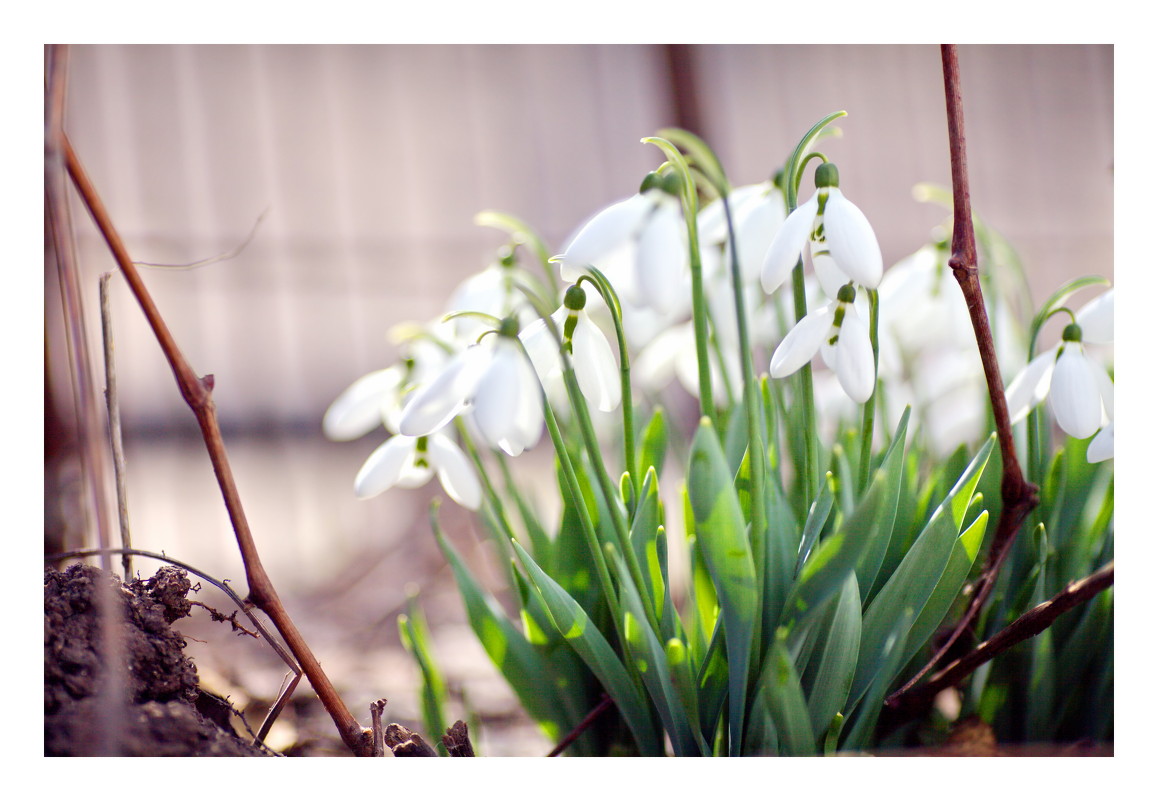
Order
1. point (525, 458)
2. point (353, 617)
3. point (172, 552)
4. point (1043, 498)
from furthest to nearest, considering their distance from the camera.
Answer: point (525, 458) < point (172, 552) < point (353, 617) < point (1043, 498)

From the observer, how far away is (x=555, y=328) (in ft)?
1.26

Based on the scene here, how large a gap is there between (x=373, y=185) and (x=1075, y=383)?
1.89 metres

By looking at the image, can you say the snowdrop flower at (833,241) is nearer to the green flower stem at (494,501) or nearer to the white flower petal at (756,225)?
the white flower petal at (756,225)

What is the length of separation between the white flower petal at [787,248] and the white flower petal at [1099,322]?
0.79 feet

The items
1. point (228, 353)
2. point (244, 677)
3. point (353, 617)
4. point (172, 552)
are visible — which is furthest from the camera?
point (228, 353)

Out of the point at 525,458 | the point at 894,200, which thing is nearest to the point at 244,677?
the point at 525,458

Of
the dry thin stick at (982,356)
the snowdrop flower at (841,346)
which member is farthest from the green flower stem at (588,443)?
the dry thin stick at (982,356)

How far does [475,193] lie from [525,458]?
810mm

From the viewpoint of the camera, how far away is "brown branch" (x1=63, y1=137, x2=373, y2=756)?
1.42ft

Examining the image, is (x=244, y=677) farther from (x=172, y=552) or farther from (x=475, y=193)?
(x=475, y=193)

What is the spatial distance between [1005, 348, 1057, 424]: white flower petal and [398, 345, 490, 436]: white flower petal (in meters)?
0.36

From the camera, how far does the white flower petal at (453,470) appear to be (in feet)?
1.72

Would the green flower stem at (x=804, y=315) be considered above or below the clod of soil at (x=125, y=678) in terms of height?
above

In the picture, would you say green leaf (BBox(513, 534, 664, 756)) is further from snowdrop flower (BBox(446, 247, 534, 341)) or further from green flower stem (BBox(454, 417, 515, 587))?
snowdrop flower (BBox(446, 247, 534, 341))
